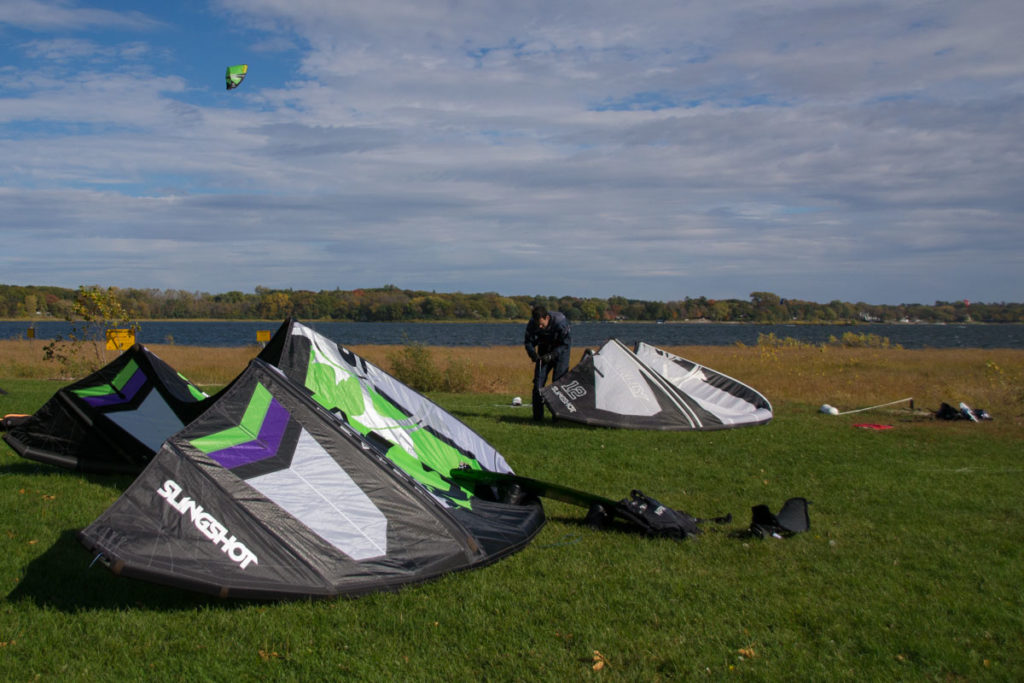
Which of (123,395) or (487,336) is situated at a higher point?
(123,395)

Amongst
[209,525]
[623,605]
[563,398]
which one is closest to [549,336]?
[563,398]

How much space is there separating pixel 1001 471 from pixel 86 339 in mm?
20408

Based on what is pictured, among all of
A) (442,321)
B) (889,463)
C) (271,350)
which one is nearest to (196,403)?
(271,350)

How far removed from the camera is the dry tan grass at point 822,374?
15898 millimetres

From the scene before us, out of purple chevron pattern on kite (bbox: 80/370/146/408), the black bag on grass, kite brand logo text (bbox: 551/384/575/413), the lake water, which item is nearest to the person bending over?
kite brand logo text (bbox: 551/384/575/413)

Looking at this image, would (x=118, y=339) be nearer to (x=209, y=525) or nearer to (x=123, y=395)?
(x=123, y=395)

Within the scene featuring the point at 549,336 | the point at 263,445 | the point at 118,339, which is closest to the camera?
the point at 263,445

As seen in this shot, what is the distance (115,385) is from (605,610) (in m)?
5.93

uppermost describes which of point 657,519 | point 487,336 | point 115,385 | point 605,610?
point 115,385

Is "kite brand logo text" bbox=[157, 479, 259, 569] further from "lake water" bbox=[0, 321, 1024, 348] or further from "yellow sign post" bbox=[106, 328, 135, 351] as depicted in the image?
"lake water" bbox=[0, 321, 1024, 348]

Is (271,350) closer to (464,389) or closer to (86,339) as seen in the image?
(464,389)

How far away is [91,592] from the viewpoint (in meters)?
4.64

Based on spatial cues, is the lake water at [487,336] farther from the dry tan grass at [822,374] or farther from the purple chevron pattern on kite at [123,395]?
the purple chevron pattern on kite at [123,395]

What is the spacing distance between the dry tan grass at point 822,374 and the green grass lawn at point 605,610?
8704mm
